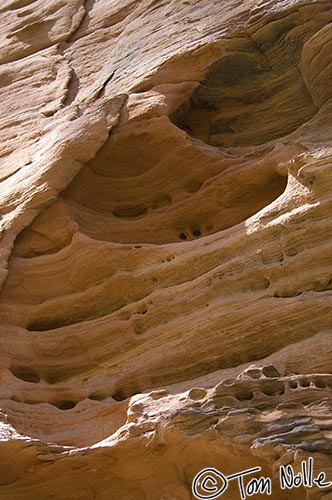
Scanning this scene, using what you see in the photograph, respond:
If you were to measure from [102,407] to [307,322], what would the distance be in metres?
1.54

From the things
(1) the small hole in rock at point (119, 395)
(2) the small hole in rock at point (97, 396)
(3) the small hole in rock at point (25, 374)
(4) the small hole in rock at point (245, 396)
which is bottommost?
(4) the small hole in rock at point (245, 396)

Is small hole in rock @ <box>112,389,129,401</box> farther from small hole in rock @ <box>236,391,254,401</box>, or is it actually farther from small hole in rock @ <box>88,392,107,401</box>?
small hole in rock @ <box>236,391,254,401</box>

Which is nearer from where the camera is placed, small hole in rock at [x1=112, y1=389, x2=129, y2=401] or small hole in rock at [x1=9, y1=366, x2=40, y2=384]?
small hole in rock at [x1=112, y1=389, x2=129, y2=401]

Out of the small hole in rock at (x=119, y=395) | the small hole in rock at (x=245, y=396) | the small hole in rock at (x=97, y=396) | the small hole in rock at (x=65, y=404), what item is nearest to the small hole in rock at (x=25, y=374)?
the small hole in rock at (x=65, y=404)

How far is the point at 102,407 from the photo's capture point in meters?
6.92

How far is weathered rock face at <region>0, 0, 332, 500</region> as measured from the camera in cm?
606

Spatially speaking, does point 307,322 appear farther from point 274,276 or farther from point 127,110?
Answer: point 127,110

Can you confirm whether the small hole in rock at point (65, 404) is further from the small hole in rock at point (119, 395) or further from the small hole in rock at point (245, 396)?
the small hole in rock at point (245, 396)

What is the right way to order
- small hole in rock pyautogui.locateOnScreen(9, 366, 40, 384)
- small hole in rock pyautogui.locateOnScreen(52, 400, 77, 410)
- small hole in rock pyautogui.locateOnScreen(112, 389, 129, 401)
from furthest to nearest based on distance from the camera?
small hole in rock pyautogui.locateOnScreen(9, 366, 40, 384) < small hole in rock pyautogui.locateOnScreen(52, 400, 77, 410) < small hole in rock pyautogui.locateOnScreen(112, 389, 129, 401)

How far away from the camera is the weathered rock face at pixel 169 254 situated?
6.06 m

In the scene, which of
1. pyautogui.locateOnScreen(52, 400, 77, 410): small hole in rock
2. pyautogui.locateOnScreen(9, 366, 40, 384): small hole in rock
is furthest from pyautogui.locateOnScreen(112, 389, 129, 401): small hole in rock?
pyautogui.locateOnScreen(9, 366, 40, 384): small hole in rock

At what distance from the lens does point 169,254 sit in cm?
761

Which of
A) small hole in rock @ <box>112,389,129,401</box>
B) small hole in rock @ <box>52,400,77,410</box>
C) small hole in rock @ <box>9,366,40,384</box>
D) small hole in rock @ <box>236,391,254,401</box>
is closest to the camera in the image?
small hole in rock @ <box>236,391,254,401</box>

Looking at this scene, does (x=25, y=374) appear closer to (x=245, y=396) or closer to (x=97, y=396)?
(x=97, y=396)
